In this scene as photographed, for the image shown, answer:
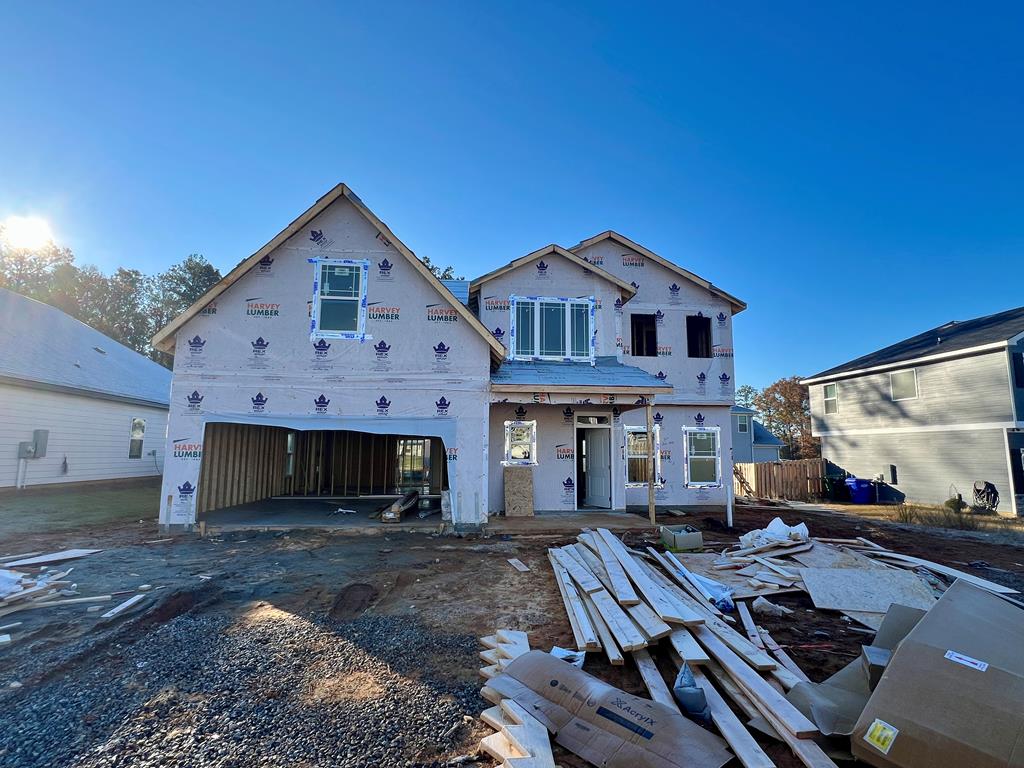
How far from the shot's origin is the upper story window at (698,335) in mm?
14953

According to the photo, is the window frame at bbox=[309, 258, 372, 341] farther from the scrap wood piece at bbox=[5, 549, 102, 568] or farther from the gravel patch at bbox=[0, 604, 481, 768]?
the gravel patch at bbox=[0, 604, 481, 768]

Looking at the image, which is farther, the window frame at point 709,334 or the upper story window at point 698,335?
the upper story window at point 698,335

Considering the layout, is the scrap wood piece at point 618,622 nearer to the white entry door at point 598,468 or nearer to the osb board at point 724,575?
the osb board at point 724,575

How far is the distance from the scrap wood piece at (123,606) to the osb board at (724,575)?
7.43m

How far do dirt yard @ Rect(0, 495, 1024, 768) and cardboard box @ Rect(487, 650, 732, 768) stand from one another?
8.9 inches

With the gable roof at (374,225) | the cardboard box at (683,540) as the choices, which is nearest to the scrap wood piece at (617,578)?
the cardboard box at (683,540)

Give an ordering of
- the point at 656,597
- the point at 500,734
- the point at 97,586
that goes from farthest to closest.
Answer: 1. the point at 97,586
2. the point at 656,597
3. the point at 500,734

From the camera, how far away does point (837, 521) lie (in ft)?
45.8

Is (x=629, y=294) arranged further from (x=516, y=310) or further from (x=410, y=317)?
(x=410, y=317)

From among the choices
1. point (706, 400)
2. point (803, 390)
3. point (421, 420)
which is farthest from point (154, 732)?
point (803, 390)

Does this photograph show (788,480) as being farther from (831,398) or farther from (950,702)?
(950,702)

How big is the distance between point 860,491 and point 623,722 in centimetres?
2105

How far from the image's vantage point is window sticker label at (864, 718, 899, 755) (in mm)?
2684

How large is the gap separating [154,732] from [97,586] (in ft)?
14.1
